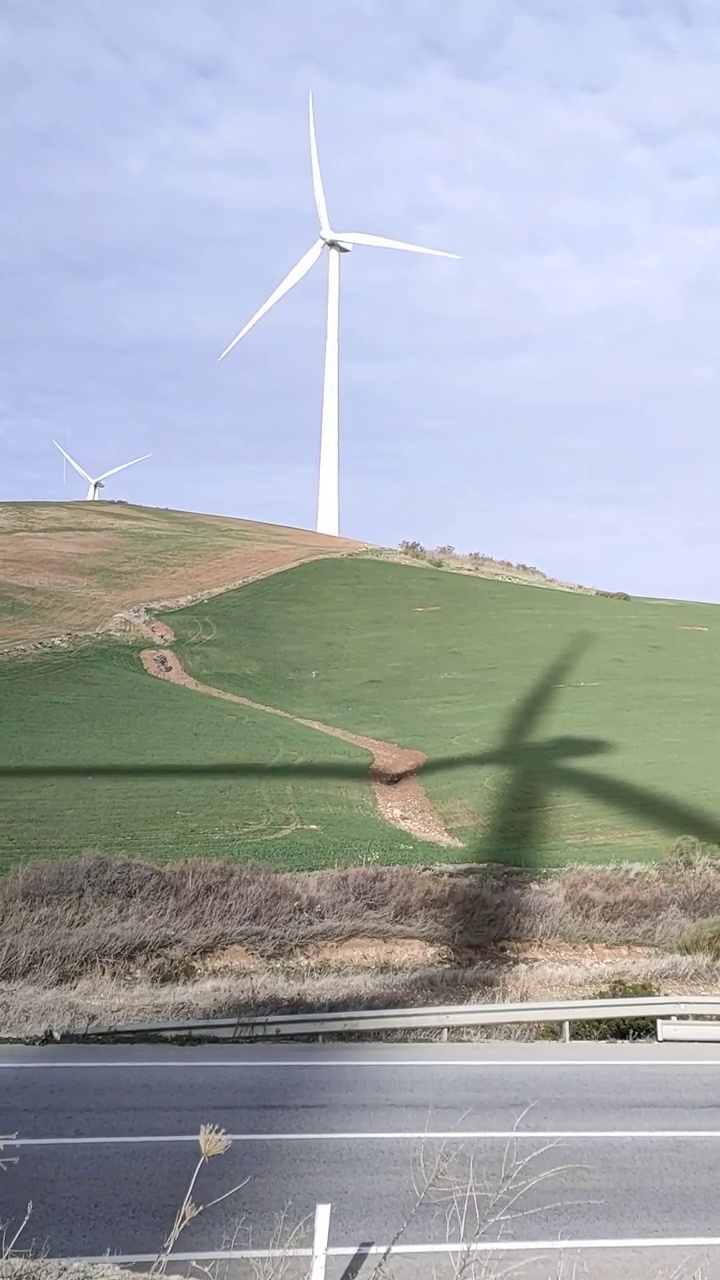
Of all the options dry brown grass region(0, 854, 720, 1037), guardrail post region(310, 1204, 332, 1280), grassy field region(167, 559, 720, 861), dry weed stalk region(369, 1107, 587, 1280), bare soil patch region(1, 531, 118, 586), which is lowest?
dry brown grass region(0, 854, 720, 1037)

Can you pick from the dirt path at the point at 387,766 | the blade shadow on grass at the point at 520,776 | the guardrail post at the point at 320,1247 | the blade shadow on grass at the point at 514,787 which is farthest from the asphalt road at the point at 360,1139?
the dirt path at the point at 387,766

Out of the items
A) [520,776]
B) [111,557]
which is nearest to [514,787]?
[520,776]

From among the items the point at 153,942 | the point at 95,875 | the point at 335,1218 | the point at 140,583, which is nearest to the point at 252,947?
the point at 153,942

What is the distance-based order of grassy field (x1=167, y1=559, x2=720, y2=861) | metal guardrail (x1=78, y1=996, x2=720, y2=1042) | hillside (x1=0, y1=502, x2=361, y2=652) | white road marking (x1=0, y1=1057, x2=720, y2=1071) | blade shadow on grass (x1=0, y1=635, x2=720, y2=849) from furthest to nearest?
1. hillside (x1=0, y1=502, x2=361, y2=652)
2. grassy field (x1=167, y1=559, x2=720, y2=861)
3. blade shadow on grass (x1=0, y1=635, x2=720, y2=849)
4. metal guardrail (x1=78, y1=996, x2=720, y2=1042)
5. white road marking (x1=0, y1=1057, x2=720, y2=1071)

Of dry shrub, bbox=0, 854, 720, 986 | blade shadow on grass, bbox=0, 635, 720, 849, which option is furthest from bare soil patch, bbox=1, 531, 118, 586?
dry shrub, bbox=0, 854, 720, 986

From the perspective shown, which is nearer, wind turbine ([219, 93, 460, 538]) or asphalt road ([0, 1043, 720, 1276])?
asphalt road ([0, 1043, 720, 1276])

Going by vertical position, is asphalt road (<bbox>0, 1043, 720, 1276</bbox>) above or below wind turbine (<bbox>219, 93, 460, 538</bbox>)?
below

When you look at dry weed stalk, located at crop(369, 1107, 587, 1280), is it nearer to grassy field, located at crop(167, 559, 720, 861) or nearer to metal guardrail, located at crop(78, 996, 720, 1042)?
metal guardrail, located at crop(78, 996, 720, 1042)
